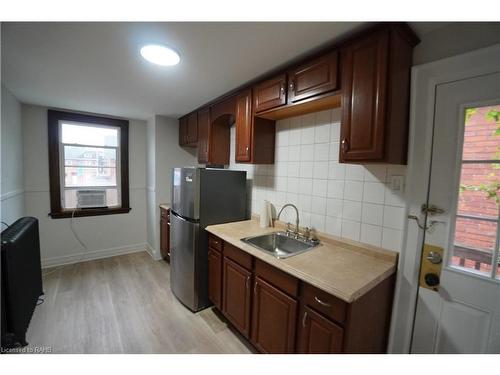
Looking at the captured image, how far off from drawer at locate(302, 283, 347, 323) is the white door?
622 mm

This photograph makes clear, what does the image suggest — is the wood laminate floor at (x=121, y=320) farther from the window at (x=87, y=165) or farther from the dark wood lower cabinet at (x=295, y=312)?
the window at (x=87, y=165)

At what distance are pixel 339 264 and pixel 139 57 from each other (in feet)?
6.39

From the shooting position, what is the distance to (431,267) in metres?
1.21

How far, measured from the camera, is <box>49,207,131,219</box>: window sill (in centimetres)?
300

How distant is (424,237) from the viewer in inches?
48.4

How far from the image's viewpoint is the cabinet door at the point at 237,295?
1.58m

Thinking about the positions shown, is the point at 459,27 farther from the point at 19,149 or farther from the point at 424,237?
the point at 19,149

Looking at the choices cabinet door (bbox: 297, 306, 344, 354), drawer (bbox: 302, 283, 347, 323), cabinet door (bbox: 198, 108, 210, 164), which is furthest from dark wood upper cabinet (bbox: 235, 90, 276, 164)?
cabinet door (bbox: 297, 306, 344, 354)

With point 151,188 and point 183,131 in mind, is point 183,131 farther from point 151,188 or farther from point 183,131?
point 151,188

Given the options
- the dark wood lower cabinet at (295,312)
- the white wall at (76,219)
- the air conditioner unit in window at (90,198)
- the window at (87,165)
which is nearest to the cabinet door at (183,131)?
the white wall at (76,219)

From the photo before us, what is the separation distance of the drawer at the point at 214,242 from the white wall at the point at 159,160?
65.6 inches

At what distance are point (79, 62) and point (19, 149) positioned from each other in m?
1.92

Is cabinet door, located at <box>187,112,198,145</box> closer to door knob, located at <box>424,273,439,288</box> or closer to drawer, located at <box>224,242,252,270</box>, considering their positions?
drawer, located at <box>224,242,252,270</box>

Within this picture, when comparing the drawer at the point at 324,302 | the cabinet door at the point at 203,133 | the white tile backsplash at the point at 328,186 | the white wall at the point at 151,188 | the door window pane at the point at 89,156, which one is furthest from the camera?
the white wall at the point at 151,188
